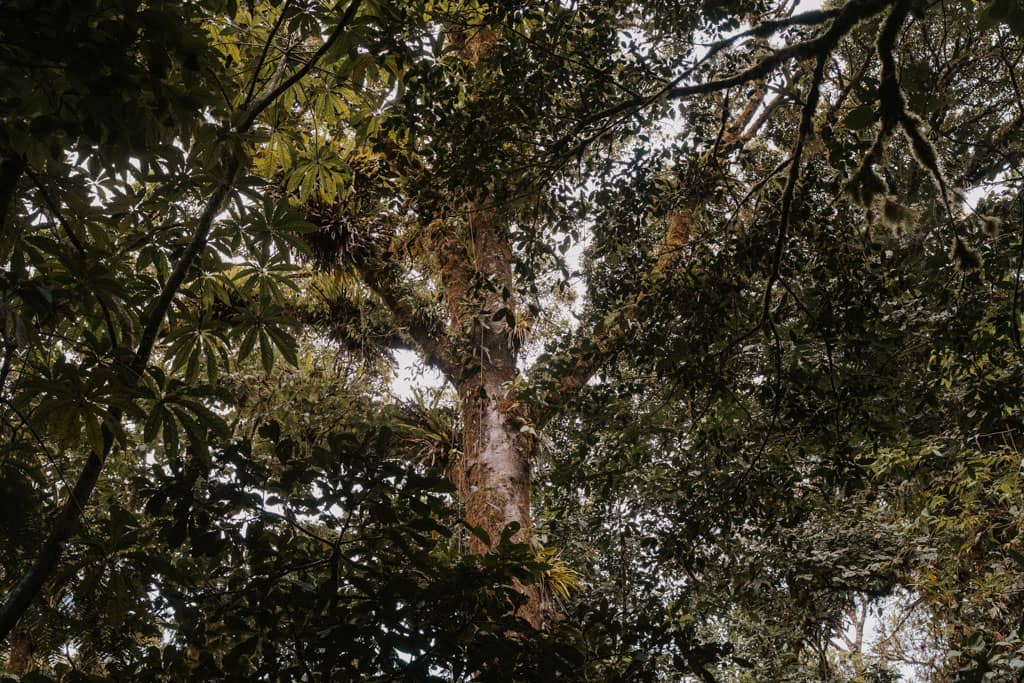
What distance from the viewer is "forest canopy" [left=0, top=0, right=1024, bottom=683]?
175 centimetres

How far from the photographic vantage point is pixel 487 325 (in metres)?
5.29

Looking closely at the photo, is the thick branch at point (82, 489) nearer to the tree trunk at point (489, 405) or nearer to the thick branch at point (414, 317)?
the tree trunk at point (489, 405)

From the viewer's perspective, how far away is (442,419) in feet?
21.5

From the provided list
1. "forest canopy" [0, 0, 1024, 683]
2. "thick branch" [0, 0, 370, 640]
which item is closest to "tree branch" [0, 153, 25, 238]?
"forest canopy" [0, 0, 1024, 683]

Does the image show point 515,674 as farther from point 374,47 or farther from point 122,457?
point 122,457

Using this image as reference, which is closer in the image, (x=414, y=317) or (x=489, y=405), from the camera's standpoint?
(x=489, y=405)

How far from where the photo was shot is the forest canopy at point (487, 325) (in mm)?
1747

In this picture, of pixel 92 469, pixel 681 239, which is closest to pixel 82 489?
pixel 92 469

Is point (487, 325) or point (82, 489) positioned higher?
point (487, 325)

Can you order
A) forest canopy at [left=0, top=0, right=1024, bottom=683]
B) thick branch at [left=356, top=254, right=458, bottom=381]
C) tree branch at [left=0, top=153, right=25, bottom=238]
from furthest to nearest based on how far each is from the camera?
thick branch at [left=356, top=254, right=458, bottom=381] → forest canopy at [left=0, top=0, right=1024, bottom=683] → tree branch at [left=0, top=153, right=25, bottom=238]

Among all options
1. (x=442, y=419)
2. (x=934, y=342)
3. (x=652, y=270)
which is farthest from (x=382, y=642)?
(x=442, y=419)

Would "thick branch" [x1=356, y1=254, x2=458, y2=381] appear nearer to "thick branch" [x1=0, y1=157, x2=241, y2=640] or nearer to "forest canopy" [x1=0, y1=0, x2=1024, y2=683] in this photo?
"forest canopy" [x1=0, y1=0, x2=1024, y2=683]

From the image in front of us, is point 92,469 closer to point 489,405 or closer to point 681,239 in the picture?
point 489,405

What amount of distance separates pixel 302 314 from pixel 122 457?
199cm
